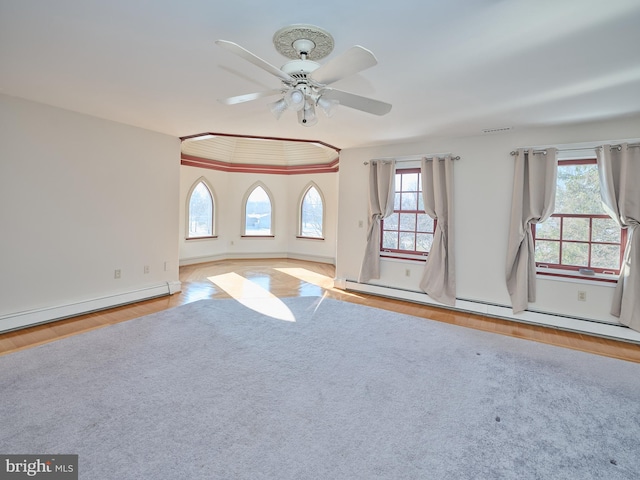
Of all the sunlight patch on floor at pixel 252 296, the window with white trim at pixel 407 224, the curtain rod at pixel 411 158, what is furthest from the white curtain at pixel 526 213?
the sunlight patch on floor at pixel 252 296

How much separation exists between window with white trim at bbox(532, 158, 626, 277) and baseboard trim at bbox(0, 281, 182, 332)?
5.19m

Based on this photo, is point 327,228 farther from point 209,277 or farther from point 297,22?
point 297,22

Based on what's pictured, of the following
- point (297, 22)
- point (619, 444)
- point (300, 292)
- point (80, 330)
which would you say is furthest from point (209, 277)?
point (619, 444)

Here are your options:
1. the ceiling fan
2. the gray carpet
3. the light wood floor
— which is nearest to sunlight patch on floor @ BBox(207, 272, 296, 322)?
the light wood floor

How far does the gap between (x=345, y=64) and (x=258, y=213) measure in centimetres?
669

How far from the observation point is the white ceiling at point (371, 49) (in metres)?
1.75

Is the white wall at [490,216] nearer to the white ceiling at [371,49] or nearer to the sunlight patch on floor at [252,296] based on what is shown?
the white ceiling at [371,49]

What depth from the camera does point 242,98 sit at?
2.13 meters

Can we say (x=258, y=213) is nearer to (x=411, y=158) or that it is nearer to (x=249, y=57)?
(x=411, y=158)

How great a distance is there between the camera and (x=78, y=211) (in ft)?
12.4

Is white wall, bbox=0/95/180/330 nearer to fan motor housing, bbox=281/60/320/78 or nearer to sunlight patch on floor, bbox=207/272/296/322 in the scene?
sunlight patch on floor, bbox=207/272/296/322

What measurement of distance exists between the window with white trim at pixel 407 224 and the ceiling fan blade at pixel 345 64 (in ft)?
11.0

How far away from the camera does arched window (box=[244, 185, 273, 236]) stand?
8.02 meters

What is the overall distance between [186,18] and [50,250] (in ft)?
10.4
